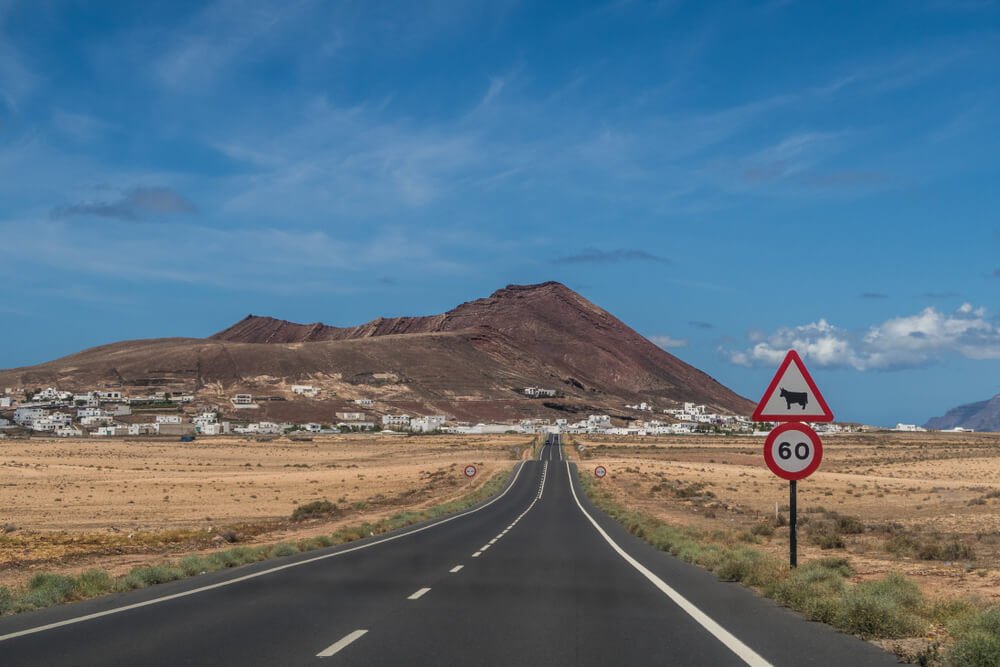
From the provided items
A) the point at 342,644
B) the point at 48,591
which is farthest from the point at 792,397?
the point at 48,591

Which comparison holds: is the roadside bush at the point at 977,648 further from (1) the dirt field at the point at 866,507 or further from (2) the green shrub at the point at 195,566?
(2) the green shrub at the point at 195,566

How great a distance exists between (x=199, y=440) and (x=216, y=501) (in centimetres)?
10265

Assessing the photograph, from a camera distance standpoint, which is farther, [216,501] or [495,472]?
[495,472]

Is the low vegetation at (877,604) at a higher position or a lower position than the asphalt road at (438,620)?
higher

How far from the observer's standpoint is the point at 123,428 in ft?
573

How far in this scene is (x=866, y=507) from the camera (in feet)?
145

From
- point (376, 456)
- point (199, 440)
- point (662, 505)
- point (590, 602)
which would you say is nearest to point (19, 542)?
point (590, 602)

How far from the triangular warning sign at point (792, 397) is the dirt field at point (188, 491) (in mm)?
14269

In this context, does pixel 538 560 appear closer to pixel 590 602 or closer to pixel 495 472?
pixel 590 602

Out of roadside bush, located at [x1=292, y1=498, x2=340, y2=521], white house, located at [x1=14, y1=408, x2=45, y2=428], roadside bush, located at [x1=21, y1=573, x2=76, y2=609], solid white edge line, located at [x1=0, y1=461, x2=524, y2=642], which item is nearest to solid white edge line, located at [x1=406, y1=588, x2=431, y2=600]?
solid white edge line, located at [x1=0, y1=461, x2=524, y2=642]

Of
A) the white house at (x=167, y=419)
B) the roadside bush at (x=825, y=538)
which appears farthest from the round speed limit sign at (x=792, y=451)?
the white house at (x=167, y=419)

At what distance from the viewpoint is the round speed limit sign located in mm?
12609

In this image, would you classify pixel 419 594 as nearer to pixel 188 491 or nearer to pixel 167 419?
pixel 188 491

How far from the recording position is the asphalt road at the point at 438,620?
8.93 metres
